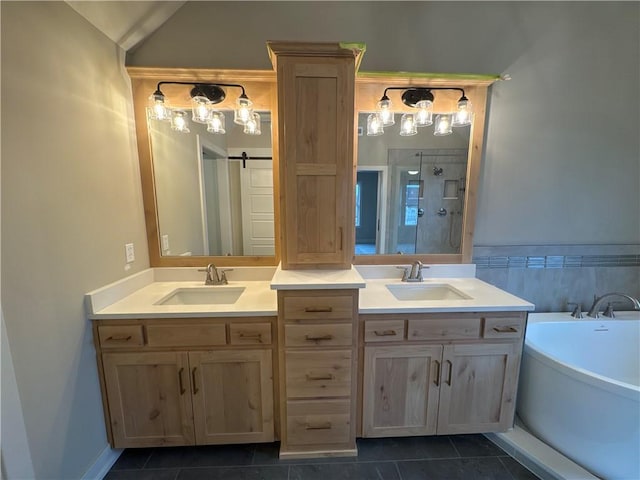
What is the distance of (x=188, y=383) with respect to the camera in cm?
147

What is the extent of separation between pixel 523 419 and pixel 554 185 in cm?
161

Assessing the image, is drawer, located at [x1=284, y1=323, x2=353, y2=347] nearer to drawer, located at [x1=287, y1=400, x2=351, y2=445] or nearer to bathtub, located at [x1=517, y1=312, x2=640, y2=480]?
drawer, located at [x1=287, y1=400, x2=351, y2=445]

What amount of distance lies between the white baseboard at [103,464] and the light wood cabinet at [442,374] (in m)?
1.42

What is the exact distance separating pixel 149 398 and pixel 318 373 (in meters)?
0.94

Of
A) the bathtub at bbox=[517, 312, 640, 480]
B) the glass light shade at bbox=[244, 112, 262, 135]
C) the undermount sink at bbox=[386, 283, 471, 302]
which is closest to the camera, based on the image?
the bathtub at bbox=[517, 312, 640, 480]

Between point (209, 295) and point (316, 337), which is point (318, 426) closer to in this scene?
point (316, 337)

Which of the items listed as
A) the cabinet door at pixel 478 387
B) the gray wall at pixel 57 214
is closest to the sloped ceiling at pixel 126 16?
the gray wall at pixel 57 214

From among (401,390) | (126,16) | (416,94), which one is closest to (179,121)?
(126,16)

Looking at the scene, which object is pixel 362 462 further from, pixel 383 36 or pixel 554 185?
pixel 383 36

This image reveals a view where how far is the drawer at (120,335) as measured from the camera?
140cm

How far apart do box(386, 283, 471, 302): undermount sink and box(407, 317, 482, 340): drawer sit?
1.23 feet

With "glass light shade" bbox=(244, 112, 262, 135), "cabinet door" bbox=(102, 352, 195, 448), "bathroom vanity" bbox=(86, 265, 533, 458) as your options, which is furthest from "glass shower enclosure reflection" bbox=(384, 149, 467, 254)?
"cabinet door" bbox=(102, 352, 195, 448)

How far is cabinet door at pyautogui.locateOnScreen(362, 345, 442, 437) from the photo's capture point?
59.2 inches

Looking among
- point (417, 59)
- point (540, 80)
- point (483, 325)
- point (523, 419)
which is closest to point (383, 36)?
point (417, 59)
